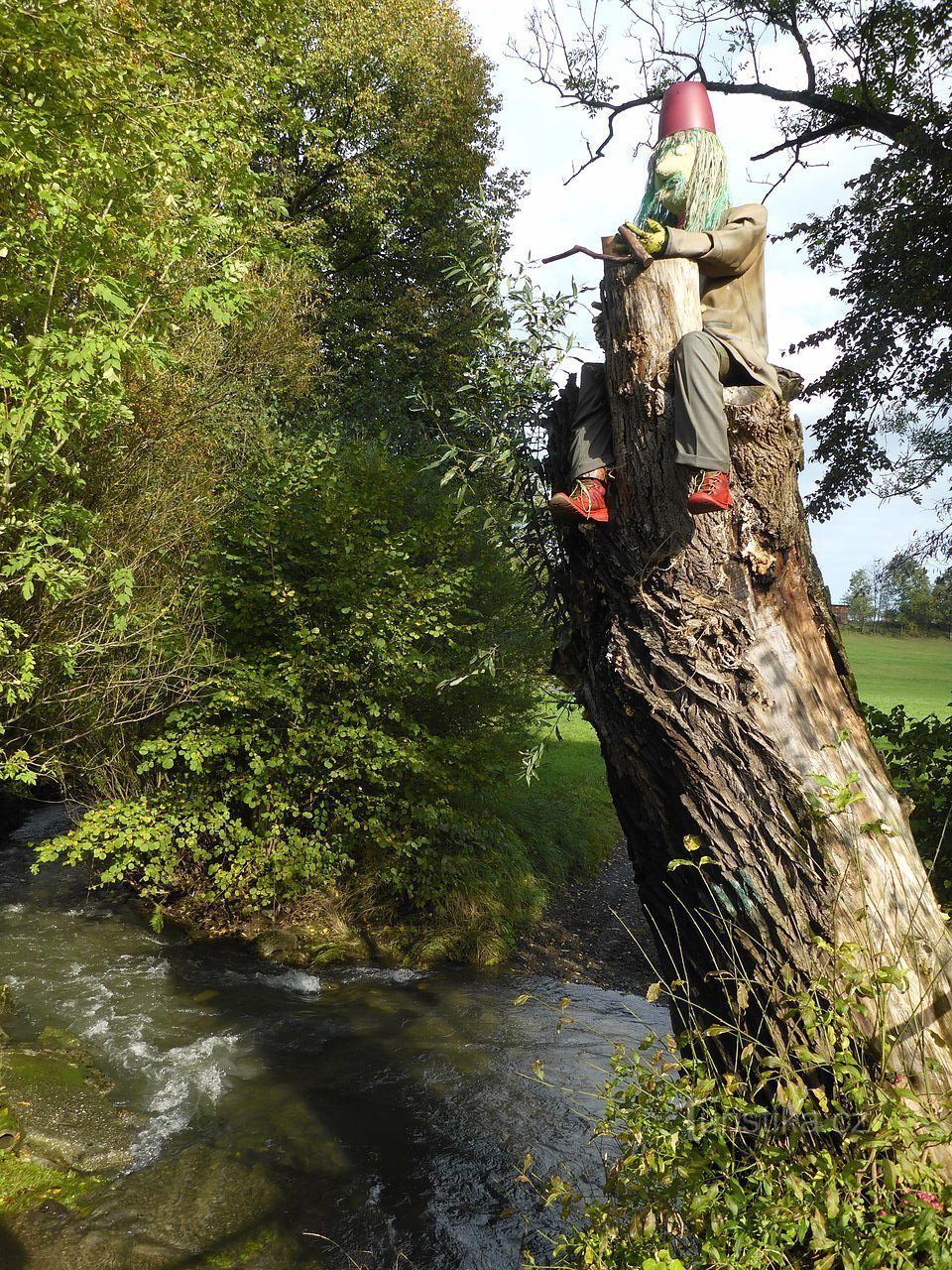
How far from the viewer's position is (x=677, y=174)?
3.93m

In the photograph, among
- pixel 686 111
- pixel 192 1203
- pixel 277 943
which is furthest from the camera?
pixel 277 943

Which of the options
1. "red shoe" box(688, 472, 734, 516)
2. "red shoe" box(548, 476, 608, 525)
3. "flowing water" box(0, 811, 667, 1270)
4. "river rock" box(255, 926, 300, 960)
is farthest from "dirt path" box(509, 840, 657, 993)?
"red shoe" box(688, 472, 734, 516)

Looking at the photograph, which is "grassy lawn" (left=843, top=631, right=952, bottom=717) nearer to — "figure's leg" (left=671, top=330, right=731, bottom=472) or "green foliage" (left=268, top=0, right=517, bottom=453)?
"green foliage" (left=268, top=0, right=517, bottom=453)

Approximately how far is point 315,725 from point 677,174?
6328 millimetres

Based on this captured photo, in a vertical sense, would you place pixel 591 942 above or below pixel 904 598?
below

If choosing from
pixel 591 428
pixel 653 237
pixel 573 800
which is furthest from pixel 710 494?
pixel 573 800

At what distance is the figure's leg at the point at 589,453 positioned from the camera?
3.59m

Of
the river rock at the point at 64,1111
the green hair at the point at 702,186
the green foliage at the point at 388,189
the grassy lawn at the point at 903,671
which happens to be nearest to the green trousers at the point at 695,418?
the green hair at the point at 702,186

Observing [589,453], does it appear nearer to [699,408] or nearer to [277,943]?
[699,408]

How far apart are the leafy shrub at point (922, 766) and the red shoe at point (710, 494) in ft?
14.1

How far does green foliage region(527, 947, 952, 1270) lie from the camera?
7.46 feet

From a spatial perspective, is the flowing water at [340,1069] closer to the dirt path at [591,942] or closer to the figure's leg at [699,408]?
the dirt path at [591,942]

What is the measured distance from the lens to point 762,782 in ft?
10.4

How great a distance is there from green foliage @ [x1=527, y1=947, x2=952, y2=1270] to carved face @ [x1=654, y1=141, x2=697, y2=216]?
3236 mm
